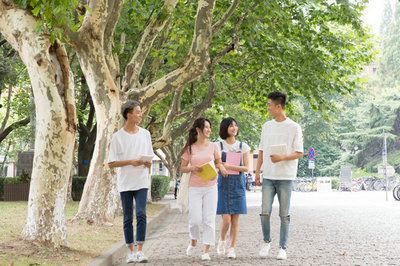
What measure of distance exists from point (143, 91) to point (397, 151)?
5239cm

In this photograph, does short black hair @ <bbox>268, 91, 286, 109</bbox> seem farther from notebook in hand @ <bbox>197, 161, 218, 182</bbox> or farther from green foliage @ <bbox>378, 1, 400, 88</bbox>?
green foliage @ <bbox>378, 1, 400, 88</bbox>

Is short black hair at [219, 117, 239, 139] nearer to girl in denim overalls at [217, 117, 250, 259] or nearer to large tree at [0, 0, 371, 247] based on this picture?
girl in denim overalls at [217, 117, 250, 259]

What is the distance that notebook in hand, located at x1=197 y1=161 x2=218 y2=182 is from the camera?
22.9 ft

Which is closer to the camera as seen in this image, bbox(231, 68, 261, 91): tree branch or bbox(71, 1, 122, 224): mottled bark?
bbox(71, 1, 122, 224): mottled bark

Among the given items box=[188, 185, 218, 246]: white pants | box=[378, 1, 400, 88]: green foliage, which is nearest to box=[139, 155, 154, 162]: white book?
box=[188, 185, 218, 246]: white pants

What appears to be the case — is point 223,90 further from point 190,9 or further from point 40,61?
point 40,61

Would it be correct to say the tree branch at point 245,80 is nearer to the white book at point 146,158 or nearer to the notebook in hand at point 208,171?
the notebook in hand at point 208,171

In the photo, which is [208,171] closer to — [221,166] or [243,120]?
[221,166]

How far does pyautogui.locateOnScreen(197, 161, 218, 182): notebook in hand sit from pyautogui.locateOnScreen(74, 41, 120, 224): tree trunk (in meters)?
4.67

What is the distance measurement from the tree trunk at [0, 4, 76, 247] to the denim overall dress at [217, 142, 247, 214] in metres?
2.09

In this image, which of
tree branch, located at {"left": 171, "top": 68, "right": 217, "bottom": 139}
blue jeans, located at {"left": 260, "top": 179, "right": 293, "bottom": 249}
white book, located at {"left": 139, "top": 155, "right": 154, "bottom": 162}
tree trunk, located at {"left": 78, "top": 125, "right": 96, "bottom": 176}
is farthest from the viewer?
tree trunk, located at {"left": 78, "top": 125, "right": 96, "bottom": 176}

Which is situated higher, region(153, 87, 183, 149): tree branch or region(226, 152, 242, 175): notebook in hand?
region(153, 87, 183, 149): tree branch

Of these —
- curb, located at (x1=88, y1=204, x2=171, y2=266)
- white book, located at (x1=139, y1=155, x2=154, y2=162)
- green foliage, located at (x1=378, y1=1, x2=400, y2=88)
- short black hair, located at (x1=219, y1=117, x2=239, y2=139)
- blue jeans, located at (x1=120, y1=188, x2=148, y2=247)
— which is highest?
green foliage, located at (x1=378, y1=1, x2=400, y2=88)

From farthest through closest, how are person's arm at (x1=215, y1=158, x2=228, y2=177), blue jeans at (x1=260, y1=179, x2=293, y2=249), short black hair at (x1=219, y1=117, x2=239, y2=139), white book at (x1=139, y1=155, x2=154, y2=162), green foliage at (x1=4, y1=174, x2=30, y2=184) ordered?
green foliage at (x1=4, y1=174, x2=30, y2=184) → short black hair at (x1=219, y1=117, x2=239, y2=139) → person's arm at (x1=215, y1=158, x2=228, y2=177) → blue jeans at (x1=260, y1=179, x2=293, y2=249) → white book at (x1=139, y1=155, x2=154, y2=162)
